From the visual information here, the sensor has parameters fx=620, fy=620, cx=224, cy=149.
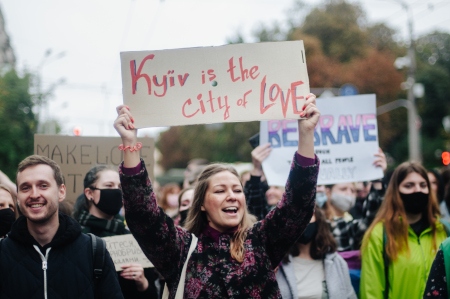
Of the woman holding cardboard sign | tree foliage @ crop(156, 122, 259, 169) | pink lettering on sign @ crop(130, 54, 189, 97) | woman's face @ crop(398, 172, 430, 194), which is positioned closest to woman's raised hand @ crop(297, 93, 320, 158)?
the woman holding cardboard sign

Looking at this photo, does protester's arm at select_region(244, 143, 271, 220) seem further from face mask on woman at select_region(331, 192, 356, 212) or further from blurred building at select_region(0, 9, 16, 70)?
blurred building at select_region(0, 9, 16, 70)

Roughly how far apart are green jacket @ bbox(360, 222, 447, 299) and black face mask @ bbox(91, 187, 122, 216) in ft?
5.96

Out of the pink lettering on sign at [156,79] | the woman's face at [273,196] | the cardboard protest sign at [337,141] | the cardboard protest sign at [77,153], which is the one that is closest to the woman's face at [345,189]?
the woman's face at [273,196]

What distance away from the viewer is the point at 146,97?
3285mm

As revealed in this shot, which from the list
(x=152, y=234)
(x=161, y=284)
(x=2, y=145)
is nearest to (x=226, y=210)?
(x=152, y=234)

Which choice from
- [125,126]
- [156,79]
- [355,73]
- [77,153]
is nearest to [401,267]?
[156,79]

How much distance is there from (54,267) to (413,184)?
8.99 feet

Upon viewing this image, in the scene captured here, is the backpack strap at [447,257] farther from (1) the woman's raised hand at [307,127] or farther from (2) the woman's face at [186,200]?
(2) the woman's face at [186,200]

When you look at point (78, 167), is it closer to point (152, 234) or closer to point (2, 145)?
point (152, 234)

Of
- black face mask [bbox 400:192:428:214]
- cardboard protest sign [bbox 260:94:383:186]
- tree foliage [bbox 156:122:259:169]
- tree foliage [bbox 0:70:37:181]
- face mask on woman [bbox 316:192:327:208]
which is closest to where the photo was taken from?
black face mask [bbox 400:192:428:214]

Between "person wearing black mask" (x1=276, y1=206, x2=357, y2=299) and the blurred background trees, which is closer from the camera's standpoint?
"person wearing black mask" (x1=276, y1=206, x2=357, y2=299)

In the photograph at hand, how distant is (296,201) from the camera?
305cm

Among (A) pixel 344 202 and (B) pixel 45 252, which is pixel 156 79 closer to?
(B) pixel 45 252

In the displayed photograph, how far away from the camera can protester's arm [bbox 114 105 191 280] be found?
9.58 feet
